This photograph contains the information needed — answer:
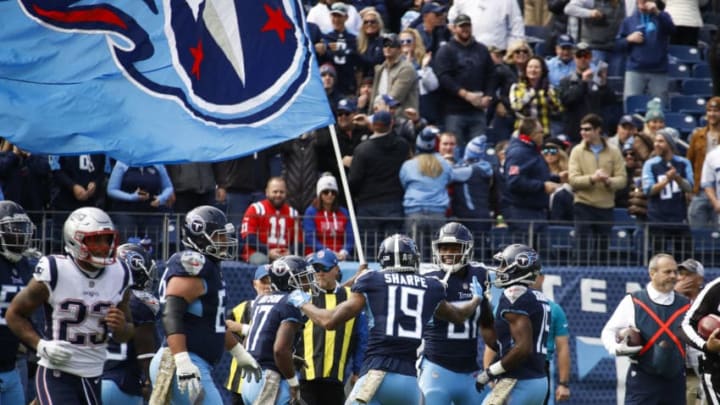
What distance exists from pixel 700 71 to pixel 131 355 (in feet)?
38.4

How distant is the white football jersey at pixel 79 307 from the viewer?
10.9m

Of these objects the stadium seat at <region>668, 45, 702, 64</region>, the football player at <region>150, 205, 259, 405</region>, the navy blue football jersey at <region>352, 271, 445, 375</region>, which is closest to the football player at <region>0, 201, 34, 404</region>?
the football player at <region>150, 205, 259, 405</region>

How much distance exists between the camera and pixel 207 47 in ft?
44.6

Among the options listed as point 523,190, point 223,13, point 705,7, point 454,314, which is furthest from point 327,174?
point 705,7

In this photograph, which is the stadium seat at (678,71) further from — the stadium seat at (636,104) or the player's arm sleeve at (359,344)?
the player's arm sleeve at (359,344)

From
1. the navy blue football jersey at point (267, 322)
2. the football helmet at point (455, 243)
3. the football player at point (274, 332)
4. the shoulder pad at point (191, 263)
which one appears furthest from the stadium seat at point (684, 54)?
the shoulder pad at point (191, 263)

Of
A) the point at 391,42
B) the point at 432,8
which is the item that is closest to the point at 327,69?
the point at 391,42

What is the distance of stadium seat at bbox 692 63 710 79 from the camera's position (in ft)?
73.3

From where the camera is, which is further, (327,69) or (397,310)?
(327,69)

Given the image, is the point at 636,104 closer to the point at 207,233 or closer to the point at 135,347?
the point at 135,347

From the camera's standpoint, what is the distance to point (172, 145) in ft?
43.2

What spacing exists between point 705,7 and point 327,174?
30.2ft

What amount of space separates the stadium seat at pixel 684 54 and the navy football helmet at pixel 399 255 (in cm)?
1116

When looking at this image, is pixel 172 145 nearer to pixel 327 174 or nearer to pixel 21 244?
pixel 21 244
